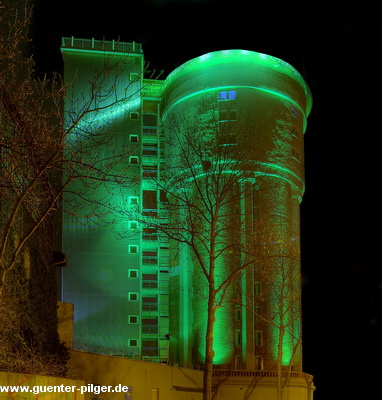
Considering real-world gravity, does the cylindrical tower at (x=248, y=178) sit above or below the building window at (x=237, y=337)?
above

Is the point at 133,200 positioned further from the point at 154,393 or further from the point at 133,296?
→ the point at 154,393

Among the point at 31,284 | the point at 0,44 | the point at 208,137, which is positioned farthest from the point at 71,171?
the point at 208,137

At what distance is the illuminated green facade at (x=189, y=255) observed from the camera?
4044cm

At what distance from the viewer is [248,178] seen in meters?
39.2

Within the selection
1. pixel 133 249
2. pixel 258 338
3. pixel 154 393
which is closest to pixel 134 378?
pixel 154 393

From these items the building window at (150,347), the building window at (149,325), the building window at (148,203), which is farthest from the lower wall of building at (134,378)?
the building window at (148,203)

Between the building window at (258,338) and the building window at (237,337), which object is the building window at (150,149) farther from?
the building window at (258,338)

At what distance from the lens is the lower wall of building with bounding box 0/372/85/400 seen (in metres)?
12.4

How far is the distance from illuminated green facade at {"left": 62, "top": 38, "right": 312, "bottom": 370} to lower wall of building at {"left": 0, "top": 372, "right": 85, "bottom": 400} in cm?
2527

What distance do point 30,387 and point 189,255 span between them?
2929 cm

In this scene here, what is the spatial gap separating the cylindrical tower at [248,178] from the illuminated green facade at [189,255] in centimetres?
7

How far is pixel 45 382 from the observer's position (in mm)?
13680

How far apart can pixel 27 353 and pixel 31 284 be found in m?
3.38

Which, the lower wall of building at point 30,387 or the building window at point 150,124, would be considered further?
the building window at point 150,124
